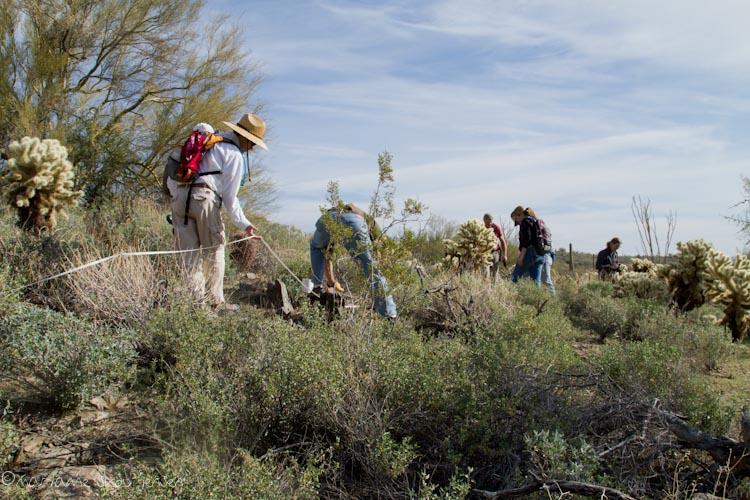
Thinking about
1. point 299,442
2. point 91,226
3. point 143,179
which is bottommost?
point 299,442

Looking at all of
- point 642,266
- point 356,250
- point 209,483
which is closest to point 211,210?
point 356,250

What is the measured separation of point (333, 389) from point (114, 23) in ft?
45.3

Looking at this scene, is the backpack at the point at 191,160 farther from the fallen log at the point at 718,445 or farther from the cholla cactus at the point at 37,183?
the fallen log at the point at 718,445

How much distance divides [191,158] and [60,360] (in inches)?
103

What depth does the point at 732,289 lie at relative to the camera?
862 cm

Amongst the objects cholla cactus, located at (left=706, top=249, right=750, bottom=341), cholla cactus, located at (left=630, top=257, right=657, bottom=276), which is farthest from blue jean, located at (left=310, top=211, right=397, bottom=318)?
cholla cactus, located at (left=630, top=257, right=657, bottom=276)

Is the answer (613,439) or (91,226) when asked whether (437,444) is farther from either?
(91,226)

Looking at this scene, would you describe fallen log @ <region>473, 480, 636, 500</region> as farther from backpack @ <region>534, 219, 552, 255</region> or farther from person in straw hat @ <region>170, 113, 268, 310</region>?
backpack @ <region>534, 219, 552, 255</region>

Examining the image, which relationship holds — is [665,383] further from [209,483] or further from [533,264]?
Result: [533,264]

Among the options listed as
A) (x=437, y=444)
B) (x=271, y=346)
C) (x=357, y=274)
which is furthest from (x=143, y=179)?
(x=437, y=444)

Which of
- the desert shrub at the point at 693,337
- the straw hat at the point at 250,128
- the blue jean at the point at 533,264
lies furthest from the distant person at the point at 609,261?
the straw hat at the point at 250,128

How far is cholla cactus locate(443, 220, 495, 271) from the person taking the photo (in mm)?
12180

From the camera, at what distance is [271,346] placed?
4.33 meters

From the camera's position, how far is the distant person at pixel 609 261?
1416 cm
